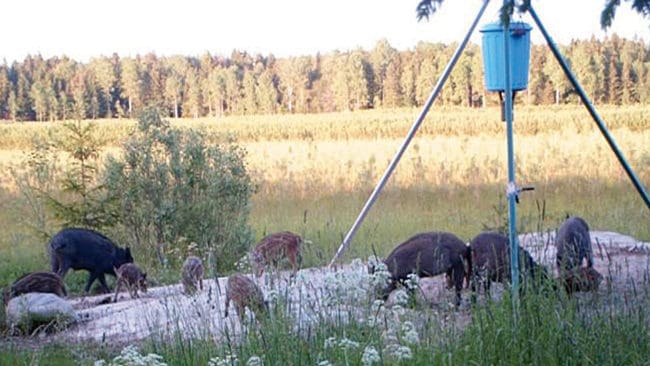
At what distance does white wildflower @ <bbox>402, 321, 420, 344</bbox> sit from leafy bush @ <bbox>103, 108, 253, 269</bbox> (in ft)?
28.3

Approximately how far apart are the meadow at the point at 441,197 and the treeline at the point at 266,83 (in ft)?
36.2

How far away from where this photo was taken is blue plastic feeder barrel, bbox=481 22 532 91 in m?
9.08

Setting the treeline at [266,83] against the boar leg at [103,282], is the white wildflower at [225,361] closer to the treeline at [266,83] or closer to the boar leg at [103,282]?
the boar leg at [103,282]

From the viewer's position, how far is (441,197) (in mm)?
20969

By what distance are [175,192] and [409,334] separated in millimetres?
9833

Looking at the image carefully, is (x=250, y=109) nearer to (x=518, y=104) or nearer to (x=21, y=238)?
(x=518, y=104)

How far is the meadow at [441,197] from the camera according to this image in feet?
20.0

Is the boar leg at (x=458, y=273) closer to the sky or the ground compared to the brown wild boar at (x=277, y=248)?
closer to the ground

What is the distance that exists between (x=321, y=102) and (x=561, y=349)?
58.9 metres

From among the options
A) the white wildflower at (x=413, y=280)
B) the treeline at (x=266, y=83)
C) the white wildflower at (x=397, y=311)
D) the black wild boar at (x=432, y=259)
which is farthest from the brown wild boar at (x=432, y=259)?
the treeline at (x=266, y=83)

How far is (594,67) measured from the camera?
51781 mm

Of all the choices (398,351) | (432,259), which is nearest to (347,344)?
(398,351)

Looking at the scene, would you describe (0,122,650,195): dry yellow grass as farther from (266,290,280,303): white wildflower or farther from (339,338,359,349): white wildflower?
(339,338,359,349): white wildflower

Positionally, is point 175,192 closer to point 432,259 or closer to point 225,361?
point 432,259
